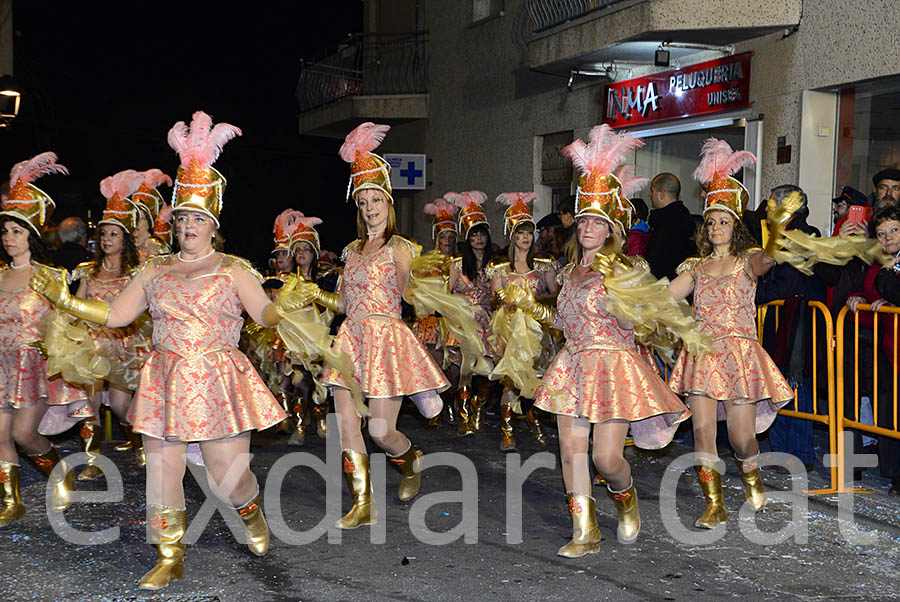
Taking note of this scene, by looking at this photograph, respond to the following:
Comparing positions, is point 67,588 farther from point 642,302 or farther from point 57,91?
point 57,91

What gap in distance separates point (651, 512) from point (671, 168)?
27.4ft

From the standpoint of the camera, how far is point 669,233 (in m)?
8.58

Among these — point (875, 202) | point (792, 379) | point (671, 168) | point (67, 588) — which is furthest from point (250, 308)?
point (671, 168)

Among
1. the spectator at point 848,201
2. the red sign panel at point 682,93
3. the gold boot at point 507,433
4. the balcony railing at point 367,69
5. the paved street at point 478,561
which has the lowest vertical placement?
the paved street at point 478,561

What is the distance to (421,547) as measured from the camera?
223 inches

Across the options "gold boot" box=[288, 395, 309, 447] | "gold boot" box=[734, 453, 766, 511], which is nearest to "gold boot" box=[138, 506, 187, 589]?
"gold boot" box=[734, 453, 766, 511]

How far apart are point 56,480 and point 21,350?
94 centimetres

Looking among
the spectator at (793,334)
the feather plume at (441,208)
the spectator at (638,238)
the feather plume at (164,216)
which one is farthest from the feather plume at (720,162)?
the feather plume at (441,208)

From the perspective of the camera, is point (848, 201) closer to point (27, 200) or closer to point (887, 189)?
point (887, 189)

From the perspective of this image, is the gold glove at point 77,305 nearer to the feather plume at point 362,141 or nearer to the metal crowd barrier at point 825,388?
the feather plume at point 362,141

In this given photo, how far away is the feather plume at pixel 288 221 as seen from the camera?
9.50m

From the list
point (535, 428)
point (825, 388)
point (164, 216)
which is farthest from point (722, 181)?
point (164, 216)

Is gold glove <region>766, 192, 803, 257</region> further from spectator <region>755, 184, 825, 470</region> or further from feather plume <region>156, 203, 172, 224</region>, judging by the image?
feather plume <region>156, 203, 172, 224</region>

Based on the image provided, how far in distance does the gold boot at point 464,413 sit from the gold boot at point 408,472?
109 inches
